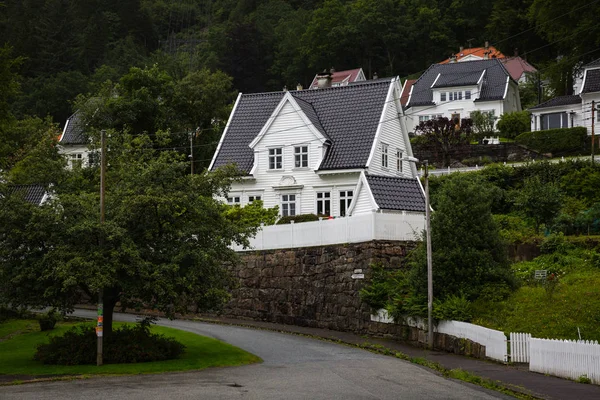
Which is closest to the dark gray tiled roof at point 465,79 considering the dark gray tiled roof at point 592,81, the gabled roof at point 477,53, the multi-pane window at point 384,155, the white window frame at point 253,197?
the gabled roof at point 477,53

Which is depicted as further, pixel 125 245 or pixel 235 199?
pixel 235 199

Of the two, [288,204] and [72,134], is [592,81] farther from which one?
[72,134]

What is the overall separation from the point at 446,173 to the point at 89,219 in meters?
31.5

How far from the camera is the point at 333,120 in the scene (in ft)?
172

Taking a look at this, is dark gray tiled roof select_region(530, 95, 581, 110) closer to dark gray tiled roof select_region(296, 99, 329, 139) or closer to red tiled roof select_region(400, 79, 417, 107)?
red tiled roof select_region(400, 79, 417, 107)

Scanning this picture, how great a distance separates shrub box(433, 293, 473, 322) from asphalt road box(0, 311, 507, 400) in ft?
9.26

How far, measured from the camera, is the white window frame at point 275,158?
51.8 m

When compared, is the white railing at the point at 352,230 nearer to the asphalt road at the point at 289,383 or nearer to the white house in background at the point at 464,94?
the asphalt road at the point at 289,383

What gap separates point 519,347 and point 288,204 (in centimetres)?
2532

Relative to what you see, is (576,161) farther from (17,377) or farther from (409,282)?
(17,377)

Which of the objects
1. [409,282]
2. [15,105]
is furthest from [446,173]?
[15,105]

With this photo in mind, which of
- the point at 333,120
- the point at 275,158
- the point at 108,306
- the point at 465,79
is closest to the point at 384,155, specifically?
the point at 333,120

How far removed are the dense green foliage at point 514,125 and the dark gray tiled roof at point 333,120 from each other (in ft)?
80.5

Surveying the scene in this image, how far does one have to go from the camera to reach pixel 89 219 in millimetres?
29844
